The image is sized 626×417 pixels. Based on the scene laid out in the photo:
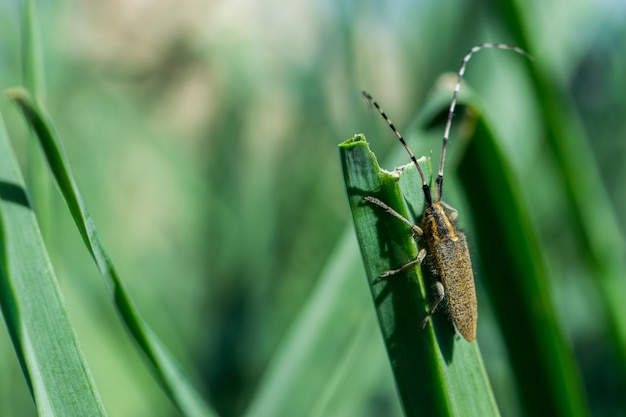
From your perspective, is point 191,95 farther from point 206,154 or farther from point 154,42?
point 206,154

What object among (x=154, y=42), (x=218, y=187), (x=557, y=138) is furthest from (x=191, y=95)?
(x=557, y=138)

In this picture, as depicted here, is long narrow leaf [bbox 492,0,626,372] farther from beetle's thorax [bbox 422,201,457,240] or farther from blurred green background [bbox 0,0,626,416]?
beetle's thorax [bbox 422,201,457,240]

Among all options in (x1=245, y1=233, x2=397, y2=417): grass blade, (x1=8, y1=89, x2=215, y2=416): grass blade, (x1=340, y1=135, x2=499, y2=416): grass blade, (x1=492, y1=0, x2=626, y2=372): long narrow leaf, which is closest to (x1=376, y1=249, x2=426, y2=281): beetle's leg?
(x1=340, y1=135, x2=499, y2=416): grass blade

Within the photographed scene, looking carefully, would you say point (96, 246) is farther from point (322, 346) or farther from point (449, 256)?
point (449, 256)

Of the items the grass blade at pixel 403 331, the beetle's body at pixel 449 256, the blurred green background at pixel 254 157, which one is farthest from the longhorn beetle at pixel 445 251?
the blurred green background at pixel 254 157

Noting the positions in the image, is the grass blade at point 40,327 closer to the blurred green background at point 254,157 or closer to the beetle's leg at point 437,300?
the beetle's leg at point 437,300

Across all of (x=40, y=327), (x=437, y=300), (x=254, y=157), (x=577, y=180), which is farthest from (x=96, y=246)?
(x=254, y=157)
